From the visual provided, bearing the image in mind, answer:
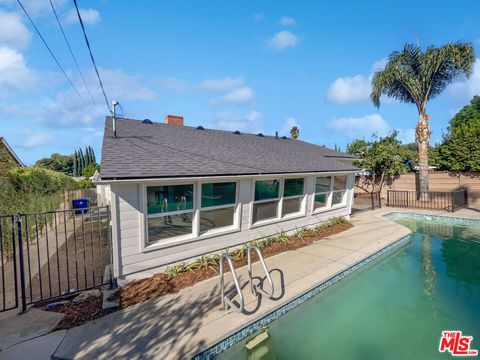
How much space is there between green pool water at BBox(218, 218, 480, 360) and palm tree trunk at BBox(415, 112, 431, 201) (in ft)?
32.1

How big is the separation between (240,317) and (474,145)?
63.2 feet

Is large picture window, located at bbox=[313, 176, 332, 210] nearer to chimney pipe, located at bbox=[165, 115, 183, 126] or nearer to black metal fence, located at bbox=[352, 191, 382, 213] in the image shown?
black metal fence, located at bbox=[352, 191, 382, 213]

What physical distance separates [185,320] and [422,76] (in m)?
19.2

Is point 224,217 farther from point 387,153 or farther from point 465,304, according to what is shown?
point 387,153

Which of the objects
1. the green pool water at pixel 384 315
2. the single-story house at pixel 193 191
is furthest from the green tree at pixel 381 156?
the green pool water at pixel 384 315

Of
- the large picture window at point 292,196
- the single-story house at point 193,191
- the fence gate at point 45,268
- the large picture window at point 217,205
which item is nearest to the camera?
the fence gate at point 45,268

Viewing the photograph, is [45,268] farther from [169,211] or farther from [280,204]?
[280,204]

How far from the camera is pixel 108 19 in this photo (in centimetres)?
714

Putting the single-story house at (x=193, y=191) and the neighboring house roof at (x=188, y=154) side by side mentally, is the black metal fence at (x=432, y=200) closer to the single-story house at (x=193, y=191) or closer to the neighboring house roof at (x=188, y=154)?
the neighboring house roof at (x=188, y=154)

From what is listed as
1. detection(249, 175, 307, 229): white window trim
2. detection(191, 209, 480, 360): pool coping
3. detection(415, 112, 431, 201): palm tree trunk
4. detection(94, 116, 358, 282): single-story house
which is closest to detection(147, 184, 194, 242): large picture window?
detection(94, 116, 358, 282): single-story house

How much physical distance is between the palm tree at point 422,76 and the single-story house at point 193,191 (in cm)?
879

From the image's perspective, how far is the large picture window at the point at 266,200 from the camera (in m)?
8.97

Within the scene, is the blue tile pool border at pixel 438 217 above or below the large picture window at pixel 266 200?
below

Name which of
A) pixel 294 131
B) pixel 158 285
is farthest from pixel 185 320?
pixel 294 131
